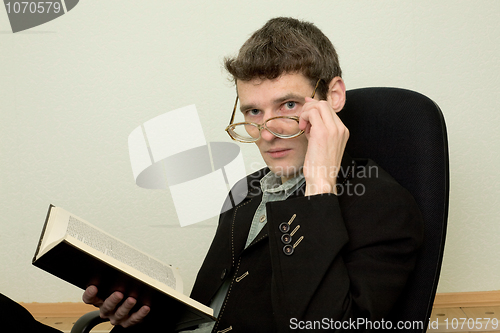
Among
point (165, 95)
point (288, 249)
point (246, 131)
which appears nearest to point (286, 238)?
point (288, 249)

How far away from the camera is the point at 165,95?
1908 mm

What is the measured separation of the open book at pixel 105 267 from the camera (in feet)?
2.51

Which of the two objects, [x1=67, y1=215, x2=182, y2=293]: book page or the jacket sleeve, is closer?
the jacket sleeve

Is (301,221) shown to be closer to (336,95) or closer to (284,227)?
(284,227)

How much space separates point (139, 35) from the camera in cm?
191

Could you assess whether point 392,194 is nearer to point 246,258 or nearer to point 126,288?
point 246,258

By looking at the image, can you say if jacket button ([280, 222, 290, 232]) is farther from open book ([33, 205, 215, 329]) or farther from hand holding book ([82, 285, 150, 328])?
hand holding book ([82, 285, 150, 328])

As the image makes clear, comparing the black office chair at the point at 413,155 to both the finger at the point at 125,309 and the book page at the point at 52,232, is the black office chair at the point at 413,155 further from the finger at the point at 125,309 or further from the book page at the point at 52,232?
the book page at the point at 52,232

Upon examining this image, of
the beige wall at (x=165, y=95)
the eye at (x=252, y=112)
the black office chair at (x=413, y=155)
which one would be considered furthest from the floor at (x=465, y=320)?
the eye at (x=252, y=112)

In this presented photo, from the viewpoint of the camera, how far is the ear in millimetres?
1109

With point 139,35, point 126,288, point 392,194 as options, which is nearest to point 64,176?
point 139,35

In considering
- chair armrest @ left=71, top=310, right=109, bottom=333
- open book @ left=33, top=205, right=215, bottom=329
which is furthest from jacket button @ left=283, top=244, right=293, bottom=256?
chair armrest @ left=71, top=310, right=109, bottom=333

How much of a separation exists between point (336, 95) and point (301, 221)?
433mm

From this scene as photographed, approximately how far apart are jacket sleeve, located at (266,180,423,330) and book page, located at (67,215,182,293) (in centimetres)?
32
